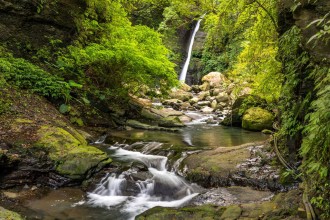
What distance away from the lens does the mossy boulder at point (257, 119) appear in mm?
12219

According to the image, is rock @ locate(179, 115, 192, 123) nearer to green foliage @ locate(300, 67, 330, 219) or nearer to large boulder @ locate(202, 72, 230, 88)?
large boulder @ locate(202, 72, 230, 88)

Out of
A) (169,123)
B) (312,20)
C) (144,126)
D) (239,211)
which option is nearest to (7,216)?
(239,211)

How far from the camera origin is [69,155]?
649 centimetres

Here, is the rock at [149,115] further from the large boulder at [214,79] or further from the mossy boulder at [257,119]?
the large boulder at [214,79]

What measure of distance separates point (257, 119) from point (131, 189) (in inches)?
303

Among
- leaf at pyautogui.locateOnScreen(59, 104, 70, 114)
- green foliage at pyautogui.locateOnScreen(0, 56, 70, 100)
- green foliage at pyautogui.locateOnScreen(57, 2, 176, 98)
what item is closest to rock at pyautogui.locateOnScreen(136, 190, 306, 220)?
leaf at pyautogui.locateOnScreen(59, 104, 70, 114)

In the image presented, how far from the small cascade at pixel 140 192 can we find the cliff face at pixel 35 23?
17.1 feet

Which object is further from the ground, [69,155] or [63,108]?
[63,108]

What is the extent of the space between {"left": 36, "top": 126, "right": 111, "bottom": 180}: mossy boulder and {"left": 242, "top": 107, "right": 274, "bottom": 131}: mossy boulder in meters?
7.36

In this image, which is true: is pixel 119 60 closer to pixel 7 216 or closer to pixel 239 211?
pixel 7 216

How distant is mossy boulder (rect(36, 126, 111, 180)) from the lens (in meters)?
6.32

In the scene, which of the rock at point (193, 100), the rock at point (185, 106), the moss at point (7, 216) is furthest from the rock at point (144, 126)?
→ the moss at point (7, 216)

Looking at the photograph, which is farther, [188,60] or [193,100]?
[188,60]

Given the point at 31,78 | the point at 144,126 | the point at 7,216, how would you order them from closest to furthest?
the point at 7,216 < the point at 31,78 < the point at 144,126
